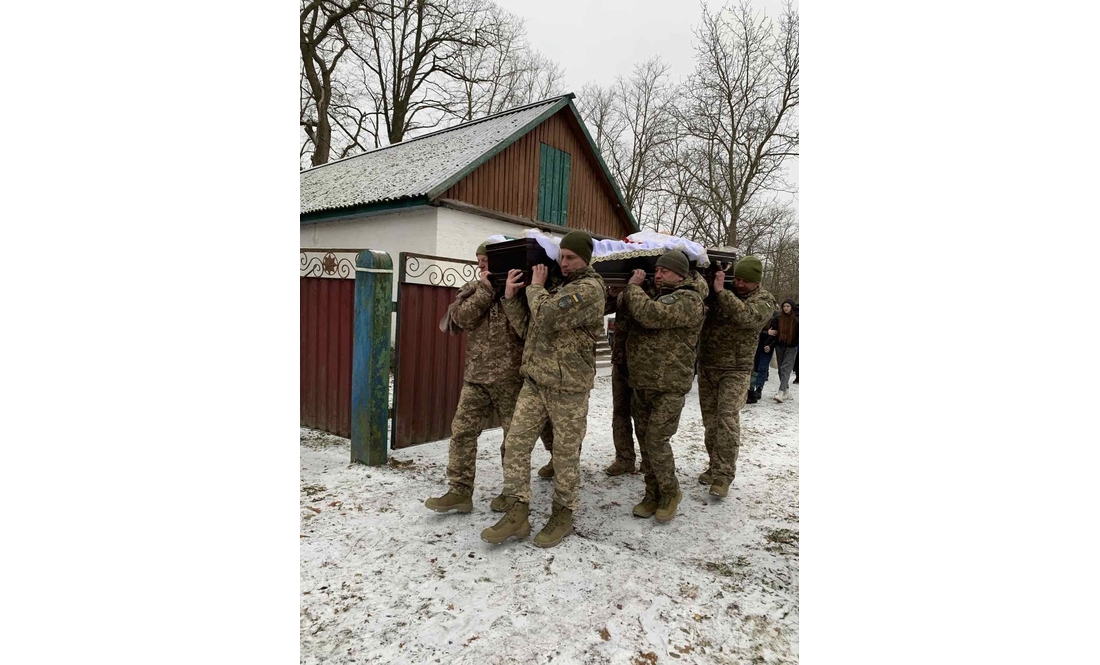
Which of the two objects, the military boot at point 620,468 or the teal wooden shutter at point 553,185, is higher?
the teal wooden shutter at point 553,185

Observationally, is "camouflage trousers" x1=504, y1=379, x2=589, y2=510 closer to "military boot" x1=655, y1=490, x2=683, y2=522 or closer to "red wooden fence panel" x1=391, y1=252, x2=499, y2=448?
"military boot" x1=655, y1=490, x2=683, y2=522

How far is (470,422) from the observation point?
337 cm

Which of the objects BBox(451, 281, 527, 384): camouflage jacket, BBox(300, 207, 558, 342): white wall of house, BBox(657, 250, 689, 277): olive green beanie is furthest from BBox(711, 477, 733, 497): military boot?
BBox(300, 207, 558, 342): white wall of house

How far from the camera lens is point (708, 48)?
1190 cm

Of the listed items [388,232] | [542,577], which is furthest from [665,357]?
[388,232]

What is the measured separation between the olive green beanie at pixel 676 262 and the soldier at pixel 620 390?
0.39 m

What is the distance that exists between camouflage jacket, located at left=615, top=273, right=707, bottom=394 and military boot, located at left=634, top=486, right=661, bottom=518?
30.8 inches

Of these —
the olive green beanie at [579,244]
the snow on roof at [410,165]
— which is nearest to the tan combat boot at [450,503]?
the olive green beanie at [579,244]

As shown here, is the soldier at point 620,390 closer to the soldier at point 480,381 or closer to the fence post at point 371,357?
the soldier at point 480,381

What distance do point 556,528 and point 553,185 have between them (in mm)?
10681

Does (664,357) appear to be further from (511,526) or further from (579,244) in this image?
(511,526)

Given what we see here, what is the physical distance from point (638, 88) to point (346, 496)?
22106 millimetres

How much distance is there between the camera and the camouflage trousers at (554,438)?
3.03 m

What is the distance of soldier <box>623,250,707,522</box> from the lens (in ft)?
10.6
